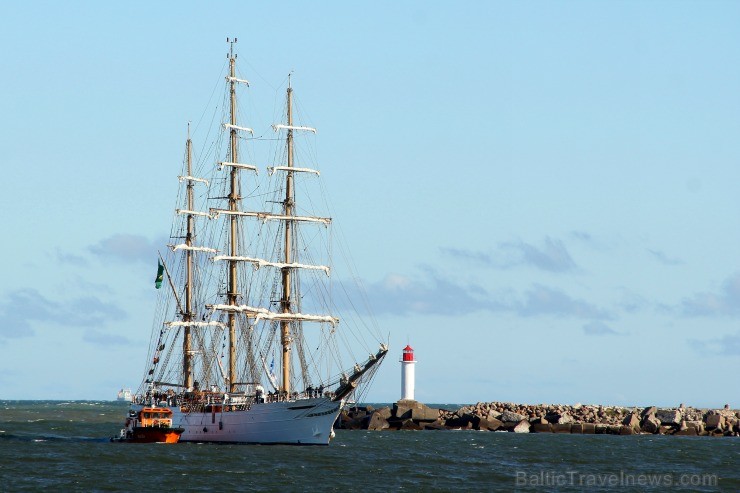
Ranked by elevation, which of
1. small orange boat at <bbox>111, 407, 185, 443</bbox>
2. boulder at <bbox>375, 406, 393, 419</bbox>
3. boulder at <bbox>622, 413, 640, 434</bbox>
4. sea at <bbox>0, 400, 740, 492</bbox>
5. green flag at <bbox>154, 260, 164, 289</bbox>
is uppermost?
green flag at <bbox>154, 260, 164, 289</bbox>

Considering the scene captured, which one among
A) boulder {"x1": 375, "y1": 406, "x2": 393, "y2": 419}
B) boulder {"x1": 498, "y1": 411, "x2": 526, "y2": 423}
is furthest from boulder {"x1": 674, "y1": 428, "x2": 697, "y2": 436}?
boulder {"x1": 375, "y1": 406, "x2": 393, "y2": 419}

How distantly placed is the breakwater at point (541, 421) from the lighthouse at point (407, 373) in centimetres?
88

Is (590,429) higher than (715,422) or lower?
lower

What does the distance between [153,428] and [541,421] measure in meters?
37.4

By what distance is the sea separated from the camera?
6362 cm

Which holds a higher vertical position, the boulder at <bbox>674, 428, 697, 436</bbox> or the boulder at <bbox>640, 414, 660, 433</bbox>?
the boulder at <bbox>640, 414, 660, 433</bbox>

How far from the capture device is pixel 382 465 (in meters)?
74.1

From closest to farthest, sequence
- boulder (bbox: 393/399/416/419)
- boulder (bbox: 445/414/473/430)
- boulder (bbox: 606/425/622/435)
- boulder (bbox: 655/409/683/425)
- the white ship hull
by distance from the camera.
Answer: the white ship hull, boulder (bbox: 606/425/622/435), boulder (bbox: 655/409/683/425), boulder (bbox: 393/399/416/419), boulder (bbox: 445/414/473/430)

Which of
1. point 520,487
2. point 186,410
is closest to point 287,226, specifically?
point 186,410

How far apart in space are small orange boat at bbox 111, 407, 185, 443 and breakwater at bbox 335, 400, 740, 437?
2817 cm

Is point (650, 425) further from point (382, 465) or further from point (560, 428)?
point (382, 465)

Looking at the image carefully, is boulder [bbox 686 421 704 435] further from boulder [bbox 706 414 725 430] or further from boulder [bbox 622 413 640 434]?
boulder [bbox 622 413 640 434]

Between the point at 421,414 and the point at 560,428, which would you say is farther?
the point at 421,414

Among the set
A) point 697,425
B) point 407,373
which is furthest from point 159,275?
point 697,425
